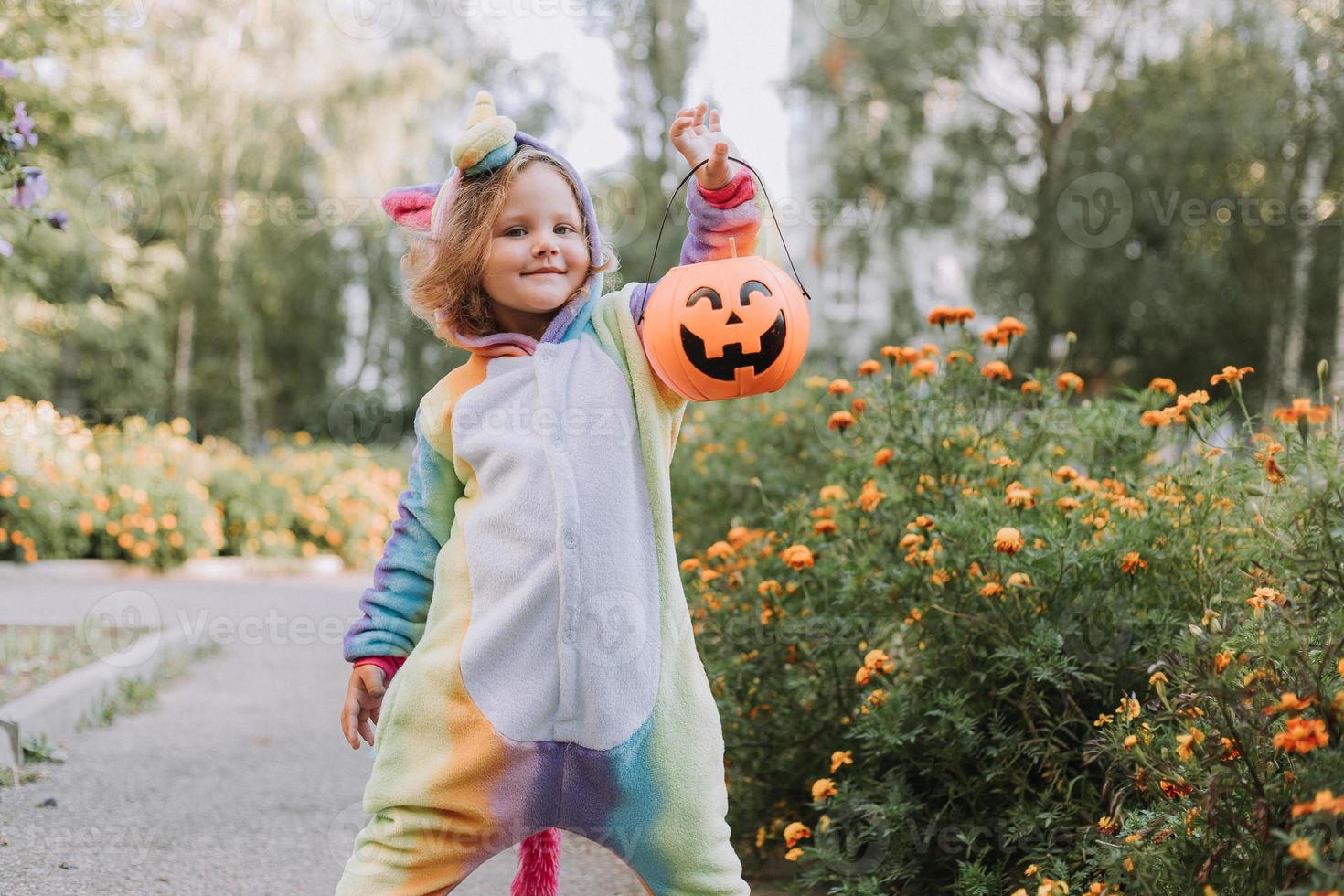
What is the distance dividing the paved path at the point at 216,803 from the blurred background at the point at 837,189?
962 centimetres

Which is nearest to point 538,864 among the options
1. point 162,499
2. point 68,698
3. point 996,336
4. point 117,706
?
point 996,336

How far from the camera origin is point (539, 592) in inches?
72.5

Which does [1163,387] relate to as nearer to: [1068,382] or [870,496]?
[1068,382]

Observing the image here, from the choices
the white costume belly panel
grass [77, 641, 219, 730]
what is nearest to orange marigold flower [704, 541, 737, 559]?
the white costume belly panel

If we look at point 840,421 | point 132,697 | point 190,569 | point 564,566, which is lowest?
point 190,569

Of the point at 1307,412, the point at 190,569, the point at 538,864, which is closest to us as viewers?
the point at 1307,412

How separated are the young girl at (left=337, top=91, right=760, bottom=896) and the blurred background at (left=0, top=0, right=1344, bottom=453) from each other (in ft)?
42.2

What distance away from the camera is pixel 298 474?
12.0 m

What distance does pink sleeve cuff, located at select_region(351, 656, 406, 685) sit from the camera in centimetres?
200

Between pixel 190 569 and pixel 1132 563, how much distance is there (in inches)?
356

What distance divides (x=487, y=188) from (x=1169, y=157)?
1782 centimetres

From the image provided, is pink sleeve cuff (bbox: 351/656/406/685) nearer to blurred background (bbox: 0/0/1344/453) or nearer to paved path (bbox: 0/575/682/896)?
paved path (bbox: 0/575/682/896)

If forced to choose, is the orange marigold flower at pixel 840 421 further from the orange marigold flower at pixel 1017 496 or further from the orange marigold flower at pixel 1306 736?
the orange marigold flower at pixel 1306 736

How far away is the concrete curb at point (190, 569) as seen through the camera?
9.20m
